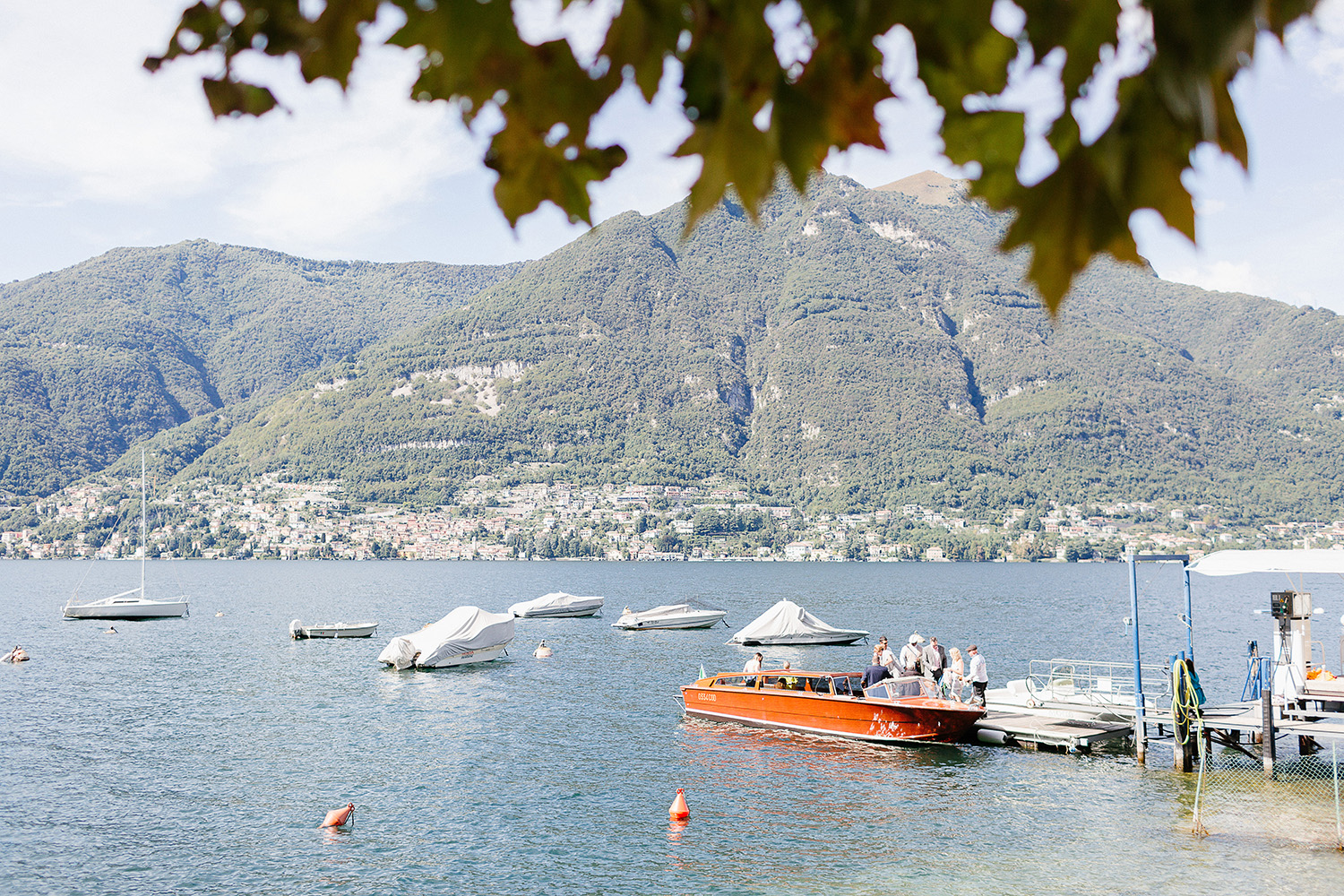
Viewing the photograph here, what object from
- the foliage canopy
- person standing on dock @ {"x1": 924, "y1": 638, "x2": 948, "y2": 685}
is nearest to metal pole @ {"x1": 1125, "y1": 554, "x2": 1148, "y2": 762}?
person standing on dock @ {"x1": 924, "y1": 638, "x2": 948, "y2": 685}

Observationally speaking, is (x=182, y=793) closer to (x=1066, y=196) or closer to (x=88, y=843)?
(x=88, y=843)

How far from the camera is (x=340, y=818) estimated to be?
18.2 meters

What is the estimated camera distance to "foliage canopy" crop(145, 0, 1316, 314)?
1.37 metres

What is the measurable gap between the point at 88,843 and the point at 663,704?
19166mm

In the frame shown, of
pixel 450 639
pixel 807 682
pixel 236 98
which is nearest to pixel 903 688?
pixel 807 682

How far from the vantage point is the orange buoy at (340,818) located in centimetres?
1822

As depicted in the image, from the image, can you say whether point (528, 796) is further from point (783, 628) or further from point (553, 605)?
point (553, 605)

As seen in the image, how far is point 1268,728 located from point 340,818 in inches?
757

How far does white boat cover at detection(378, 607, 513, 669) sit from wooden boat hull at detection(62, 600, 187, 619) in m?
38.7

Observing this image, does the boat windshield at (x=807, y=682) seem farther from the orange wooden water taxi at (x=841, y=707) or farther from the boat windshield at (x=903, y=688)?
the boat windshield at (x=903, y=688)

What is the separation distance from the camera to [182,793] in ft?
69.7

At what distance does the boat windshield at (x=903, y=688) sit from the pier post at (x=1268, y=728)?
741 centimetres

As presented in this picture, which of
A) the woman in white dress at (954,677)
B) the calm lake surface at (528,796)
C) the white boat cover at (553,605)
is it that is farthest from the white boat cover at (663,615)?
the woman in white dress at (954,677)

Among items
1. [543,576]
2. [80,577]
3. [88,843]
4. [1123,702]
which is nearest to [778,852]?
[88,843]
